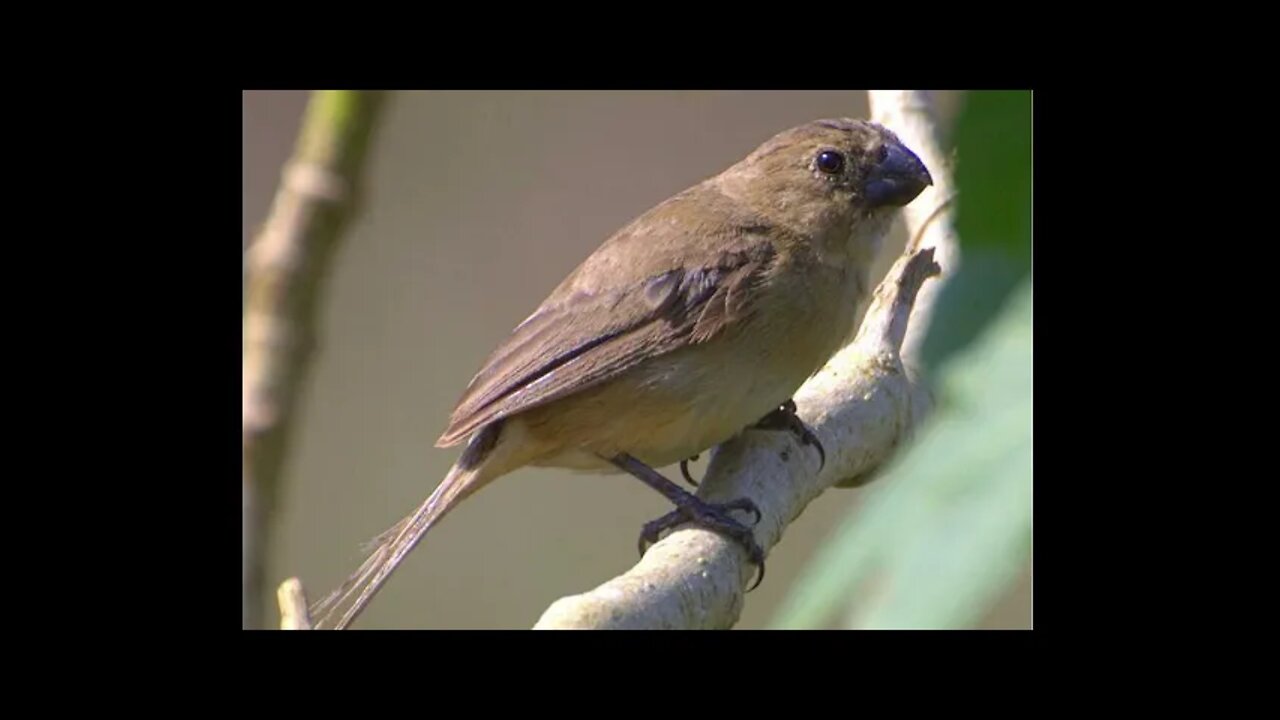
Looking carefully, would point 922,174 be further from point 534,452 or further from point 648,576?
point 648,576

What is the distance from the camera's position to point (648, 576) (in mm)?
2375

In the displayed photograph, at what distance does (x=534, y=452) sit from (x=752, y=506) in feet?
2.44

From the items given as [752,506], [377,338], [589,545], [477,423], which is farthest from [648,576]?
[377,338]

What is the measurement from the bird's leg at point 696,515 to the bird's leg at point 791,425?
0.91 ft

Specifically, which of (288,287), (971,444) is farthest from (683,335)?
(971,444)

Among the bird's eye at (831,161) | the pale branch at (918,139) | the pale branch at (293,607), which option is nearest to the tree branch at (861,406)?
the pale branch at (918,139)

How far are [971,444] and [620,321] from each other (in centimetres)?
262

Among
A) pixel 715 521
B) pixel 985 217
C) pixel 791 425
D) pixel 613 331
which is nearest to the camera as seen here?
pixel 985 217

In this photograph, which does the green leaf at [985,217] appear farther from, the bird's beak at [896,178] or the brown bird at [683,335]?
the bird's beak at [896,178]

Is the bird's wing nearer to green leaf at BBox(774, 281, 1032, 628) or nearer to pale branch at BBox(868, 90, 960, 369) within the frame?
pale branch at BBox(868, 90, 960, 369)

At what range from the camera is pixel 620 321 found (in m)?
3.71

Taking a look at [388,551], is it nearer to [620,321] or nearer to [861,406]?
[620,321]

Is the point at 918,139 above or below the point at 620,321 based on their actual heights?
above

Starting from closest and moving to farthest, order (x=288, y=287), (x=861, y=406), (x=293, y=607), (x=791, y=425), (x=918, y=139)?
(x=293, y=607) → (x=288, y=287) → (x=791, y=425) → (x=861, y=406) → (x=918, y=139)
